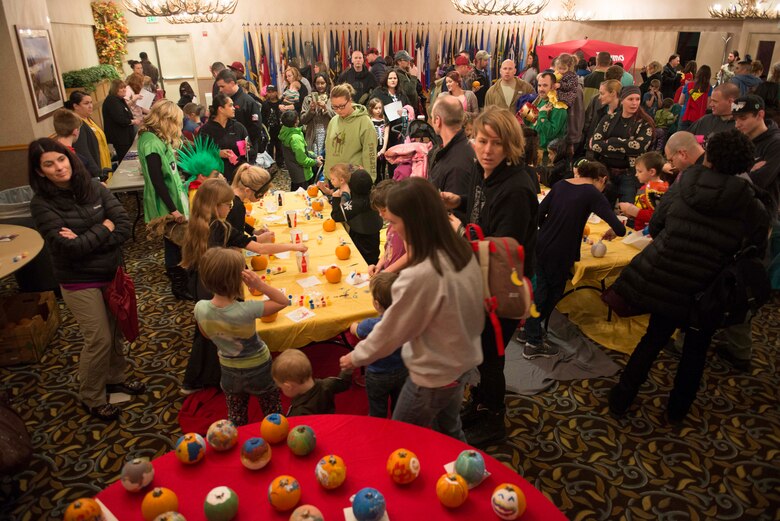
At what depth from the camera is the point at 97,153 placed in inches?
228

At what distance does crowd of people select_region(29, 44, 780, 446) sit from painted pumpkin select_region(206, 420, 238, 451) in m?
0.45

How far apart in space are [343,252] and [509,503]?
2317 mm

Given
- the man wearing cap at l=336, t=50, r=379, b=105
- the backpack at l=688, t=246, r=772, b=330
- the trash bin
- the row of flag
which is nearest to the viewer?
the backpack at l=688, t=246, r=772, b=330

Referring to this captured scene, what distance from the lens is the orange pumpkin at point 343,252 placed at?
376cm

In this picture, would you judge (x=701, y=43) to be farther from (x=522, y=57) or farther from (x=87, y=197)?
(x=87, y=197)

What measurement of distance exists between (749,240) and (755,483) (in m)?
1.37

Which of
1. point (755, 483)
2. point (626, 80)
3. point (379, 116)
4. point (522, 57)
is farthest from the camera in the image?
point (522, 57)

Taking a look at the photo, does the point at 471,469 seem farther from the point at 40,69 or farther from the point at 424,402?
the point at 40,69

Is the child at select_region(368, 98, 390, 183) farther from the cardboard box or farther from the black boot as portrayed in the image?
the cardboard box

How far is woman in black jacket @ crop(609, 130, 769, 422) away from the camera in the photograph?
2840 millimetres

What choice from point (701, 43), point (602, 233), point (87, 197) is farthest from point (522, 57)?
point (87, 197)

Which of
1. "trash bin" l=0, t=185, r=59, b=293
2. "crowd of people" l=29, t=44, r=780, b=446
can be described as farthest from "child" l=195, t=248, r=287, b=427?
"trash bin" l=0, t=185, r=59, b=293

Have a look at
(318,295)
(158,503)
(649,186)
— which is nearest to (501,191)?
(318,295)

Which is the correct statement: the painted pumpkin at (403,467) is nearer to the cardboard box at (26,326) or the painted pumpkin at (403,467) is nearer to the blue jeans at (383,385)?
the blue jeans at (383,385)
